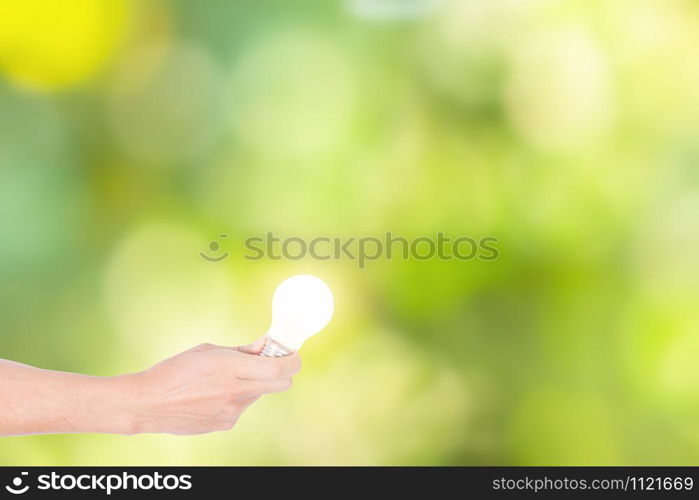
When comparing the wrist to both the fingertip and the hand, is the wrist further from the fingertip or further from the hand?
the fingertip

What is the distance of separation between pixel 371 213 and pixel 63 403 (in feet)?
1.62

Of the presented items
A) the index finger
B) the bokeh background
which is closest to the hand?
the index finger

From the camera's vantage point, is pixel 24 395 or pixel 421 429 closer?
pixel 24 395

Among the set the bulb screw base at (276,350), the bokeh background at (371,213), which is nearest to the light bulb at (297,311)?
the bulb screw base at (276,350)

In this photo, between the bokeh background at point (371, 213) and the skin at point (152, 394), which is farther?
the bokeh background at point (371, 213)

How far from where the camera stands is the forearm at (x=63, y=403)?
2.73ft

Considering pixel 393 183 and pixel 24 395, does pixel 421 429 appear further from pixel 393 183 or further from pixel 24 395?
pixel 24 395

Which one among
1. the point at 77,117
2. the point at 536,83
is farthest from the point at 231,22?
the point at 536,83

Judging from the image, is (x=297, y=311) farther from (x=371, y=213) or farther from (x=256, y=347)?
(x=371, y=213)

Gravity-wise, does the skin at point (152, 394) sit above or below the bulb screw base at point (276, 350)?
below

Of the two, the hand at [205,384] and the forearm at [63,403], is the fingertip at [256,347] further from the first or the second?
the forearm at [63,403]

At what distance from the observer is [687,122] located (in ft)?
3.62

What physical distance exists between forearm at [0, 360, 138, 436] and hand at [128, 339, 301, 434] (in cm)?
2

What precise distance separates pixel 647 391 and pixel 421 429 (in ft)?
1.06
